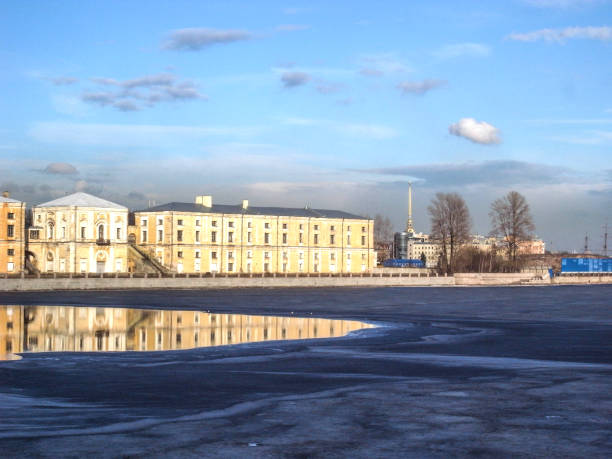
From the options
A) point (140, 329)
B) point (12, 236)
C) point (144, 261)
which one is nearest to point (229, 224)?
point (144, 261)

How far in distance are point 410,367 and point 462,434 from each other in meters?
10.5

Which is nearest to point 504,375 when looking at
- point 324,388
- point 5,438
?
point 324,388

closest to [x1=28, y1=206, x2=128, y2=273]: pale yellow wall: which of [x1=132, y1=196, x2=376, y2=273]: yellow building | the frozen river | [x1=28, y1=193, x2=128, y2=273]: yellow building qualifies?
[x1=28, y1=193, x2=128, y2=273]: yellow building

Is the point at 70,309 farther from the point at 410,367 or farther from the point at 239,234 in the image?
the point at 239,234

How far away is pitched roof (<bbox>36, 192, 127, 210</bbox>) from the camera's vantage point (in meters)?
120

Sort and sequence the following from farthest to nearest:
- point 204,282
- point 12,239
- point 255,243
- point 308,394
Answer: point 255,243, point 12,239, point 204,282, point 308,394

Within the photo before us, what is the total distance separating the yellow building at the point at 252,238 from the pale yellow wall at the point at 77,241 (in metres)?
8.99

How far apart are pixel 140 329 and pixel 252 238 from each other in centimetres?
9806

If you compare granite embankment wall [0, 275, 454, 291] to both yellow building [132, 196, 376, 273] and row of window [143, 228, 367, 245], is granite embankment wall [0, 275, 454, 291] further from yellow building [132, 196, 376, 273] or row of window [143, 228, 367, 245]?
row of window [143, 228, 367, 245]

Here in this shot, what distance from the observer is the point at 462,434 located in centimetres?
1492

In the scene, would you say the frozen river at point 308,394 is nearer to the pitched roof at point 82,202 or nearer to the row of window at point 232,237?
the pitched roof at point 82,202

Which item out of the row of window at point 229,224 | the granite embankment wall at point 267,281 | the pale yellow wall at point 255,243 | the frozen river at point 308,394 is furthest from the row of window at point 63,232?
the frozen river at point 308,394

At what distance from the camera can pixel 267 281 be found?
12056 centimetres

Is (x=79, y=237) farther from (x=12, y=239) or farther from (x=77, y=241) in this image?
(x=12, y=239)
